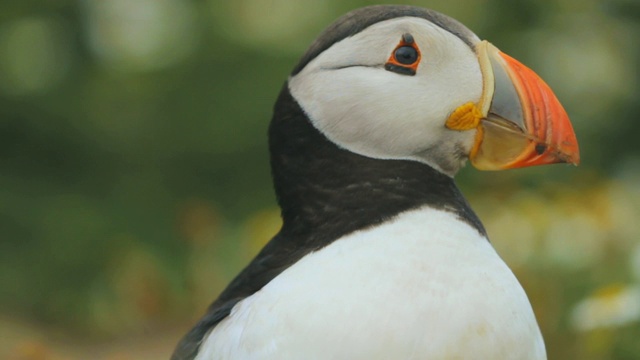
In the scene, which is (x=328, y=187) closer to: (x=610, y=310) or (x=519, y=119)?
(x=519, y=119)

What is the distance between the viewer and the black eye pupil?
251cm

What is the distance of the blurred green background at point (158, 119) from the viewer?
19.8 ft

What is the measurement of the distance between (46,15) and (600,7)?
3.27 metres

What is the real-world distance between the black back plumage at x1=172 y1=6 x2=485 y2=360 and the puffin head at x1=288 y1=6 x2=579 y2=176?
2 centimetres

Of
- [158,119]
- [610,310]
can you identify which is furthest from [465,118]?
[158,119]

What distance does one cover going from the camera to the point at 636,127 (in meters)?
6.78

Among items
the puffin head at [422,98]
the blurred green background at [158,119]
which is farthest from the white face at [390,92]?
the blurred green background at [158,119]

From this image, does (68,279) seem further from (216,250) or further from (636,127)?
(636,127)

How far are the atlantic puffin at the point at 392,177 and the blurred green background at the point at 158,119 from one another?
109 inches

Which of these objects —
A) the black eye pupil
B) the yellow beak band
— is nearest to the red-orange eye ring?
the black eye pupil

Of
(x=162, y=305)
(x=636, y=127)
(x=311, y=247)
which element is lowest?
(x=636, y=127)

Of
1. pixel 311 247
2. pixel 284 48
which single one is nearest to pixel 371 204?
pixel 311 247

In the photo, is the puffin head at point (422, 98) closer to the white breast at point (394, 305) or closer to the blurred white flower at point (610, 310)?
the white breast at point (394, 305)

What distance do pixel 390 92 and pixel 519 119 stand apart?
270 mm
